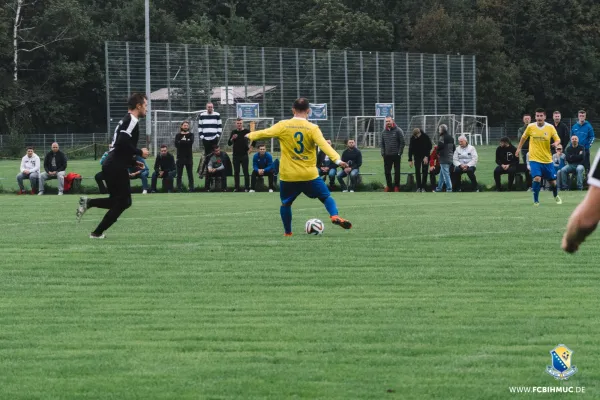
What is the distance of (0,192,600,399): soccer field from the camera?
6.47 meters

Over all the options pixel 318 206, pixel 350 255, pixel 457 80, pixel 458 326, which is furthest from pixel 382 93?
pixel 458 326

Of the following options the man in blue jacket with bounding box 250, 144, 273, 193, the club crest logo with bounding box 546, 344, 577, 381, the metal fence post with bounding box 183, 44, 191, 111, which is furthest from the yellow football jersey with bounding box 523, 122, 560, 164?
the metal fence post with bounding box 183, 44, 191, 111

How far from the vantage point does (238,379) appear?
6.49 m

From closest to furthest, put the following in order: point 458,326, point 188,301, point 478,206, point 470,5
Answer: point 458,326 < point 188,301 < point 478,206 < point 470,5

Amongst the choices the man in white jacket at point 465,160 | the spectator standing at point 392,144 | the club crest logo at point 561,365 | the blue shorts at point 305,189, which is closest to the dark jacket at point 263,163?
the spectator standing at point 392,144

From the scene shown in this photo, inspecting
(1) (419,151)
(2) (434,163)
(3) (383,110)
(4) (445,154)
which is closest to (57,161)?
(1) (419,151)

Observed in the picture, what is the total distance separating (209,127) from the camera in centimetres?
3044

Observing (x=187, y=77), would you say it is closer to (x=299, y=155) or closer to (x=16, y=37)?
(x=16, y=37)

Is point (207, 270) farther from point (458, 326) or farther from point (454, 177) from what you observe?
point (454, 177)

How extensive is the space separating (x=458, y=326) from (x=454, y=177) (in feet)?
78.6

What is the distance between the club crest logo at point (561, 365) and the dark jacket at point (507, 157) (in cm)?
2432

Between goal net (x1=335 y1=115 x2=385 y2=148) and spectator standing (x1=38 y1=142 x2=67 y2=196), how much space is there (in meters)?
25.9

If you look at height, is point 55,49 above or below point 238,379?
above

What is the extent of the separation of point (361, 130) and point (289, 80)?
16.2 ft
